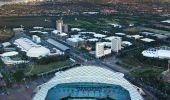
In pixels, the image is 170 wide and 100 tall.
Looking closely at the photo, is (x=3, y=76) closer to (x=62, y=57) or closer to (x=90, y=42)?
(x=62, y=57)


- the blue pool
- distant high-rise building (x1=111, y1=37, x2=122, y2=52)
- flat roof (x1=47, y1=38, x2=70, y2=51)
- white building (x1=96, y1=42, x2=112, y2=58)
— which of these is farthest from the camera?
flat roof (x1=47, y1=38, x2=70, y2=51)

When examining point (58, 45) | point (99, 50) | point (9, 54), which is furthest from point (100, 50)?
point (9, 54)

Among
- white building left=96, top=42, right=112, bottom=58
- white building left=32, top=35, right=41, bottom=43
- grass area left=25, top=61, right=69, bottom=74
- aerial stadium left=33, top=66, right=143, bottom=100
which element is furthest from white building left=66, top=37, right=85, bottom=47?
aerial stadium left=33, top=66, right=143, bottom=100

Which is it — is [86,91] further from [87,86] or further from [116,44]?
[116,44]

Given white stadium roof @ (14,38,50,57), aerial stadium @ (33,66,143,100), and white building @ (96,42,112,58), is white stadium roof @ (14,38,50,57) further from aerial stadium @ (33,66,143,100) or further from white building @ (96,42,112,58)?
aerial stadium @ (33,66,143,100)

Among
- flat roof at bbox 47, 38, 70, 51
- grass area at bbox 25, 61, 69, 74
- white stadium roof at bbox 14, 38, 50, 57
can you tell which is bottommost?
grass area at bbox 25, 61, 69, 74

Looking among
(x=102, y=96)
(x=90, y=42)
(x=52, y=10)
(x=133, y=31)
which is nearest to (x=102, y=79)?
(x=102, y=96)
